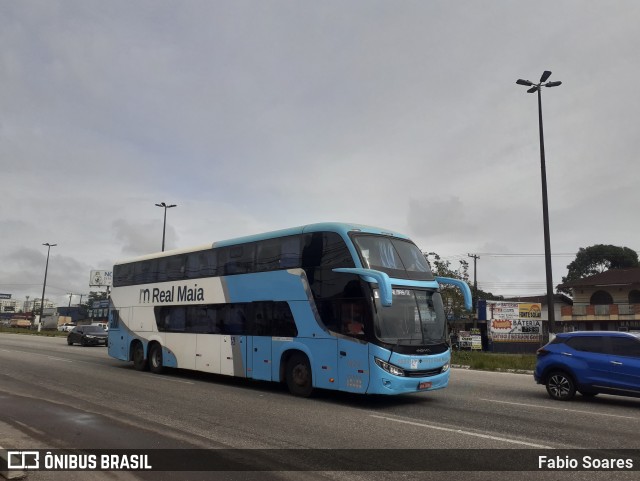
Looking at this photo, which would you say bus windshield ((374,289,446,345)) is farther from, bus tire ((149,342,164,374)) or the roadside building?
the roadside building

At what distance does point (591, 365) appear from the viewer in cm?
1134

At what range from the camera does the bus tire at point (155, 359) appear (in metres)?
16.8

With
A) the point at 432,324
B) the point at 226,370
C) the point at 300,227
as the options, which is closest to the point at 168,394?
the point at 226,370

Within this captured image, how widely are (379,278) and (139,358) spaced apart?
452 inches

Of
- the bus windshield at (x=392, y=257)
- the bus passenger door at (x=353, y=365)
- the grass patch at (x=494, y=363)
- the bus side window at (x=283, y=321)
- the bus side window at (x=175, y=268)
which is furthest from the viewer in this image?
the grass patch at (x=494, y=363)

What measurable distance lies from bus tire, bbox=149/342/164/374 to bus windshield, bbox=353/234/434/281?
909cm

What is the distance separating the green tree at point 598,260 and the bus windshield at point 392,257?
252ft

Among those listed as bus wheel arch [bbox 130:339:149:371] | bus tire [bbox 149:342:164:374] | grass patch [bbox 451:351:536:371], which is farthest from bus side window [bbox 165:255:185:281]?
grass patch [bbox 451:351:536:371]

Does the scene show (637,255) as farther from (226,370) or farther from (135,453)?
(135,453)

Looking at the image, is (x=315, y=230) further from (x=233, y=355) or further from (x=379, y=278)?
(x=233, y=355)

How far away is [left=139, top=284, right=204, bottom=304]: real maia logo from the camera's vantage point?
50.1 ft

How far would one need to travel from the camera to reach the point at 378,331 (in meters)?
10.3

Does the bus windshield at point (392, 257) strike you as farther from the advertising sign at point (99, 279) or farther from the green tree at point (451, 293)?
the advertising sign at point (99, 279)

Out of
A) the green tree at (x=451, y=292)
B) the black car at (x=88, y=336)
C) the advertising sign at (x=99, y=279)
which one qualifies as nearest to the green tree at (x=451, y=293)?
the green tree at (x=451, y=292)
